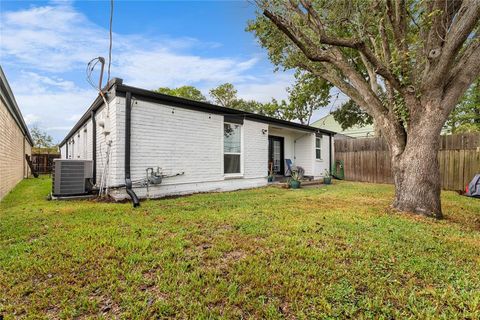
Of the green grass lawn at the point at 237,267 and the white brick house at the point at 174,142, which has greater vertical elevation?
the white brick house at the point at 174,142

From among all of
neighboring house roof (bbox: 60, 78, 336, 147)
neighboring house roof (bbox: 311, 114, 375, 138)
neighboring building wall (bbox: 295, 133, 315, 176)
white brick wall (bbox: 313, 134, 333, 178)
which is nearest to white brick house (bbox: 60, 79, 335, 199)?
neighboring house roof (bbox: 60, 78, 336, 147)

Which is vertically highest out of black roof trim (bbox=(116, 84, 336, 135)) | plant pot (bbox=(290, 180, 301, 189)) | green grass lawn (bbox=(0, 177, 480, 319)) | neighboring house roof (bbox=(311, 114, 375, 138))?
neighboring house roof (bbox=(311, 114, 375, 138))

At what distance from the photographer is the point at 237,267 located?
235 cm

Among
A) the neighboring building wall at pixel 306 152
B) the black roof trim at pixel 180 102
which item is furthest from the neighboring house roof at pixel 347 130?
the black roof trim at pixel 180 102

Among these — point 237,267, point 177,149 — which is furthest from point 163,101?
point 237,267

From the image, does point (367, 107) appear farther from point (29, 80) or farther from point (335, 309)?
point (29, 80)

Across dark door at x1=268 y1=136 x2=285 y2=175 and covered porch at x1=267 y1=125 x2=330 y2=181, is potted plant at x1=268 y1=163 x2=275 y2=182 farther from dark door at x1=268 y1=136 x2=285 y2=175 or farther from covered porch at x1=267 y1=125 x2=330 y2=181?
dark door at x1=268 y1=136 x2=285 y2=175

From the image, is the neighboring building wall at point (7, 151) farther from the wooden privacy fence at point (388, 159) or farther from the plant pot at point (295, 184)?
the wooden privacy fence at point (388, 159)

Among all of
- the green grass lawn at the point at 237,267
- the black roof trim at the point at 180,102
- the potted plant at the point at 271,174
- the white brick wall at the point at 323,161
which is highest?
the black roof trim at the point at 180,102

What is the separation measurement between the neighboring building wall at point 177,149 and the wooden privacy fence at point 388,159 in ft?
20.2

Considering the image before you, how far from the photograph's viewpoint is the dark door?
11.4 meters

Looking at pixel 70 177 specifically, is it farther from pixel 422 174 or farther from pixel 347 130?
pixel 347 130

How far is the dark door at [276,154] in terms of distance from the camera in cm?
1141

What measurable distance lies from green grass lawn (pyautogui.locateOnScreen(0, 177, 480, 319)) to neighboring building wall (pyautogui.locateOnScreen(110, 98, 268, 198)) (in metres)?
2.10
